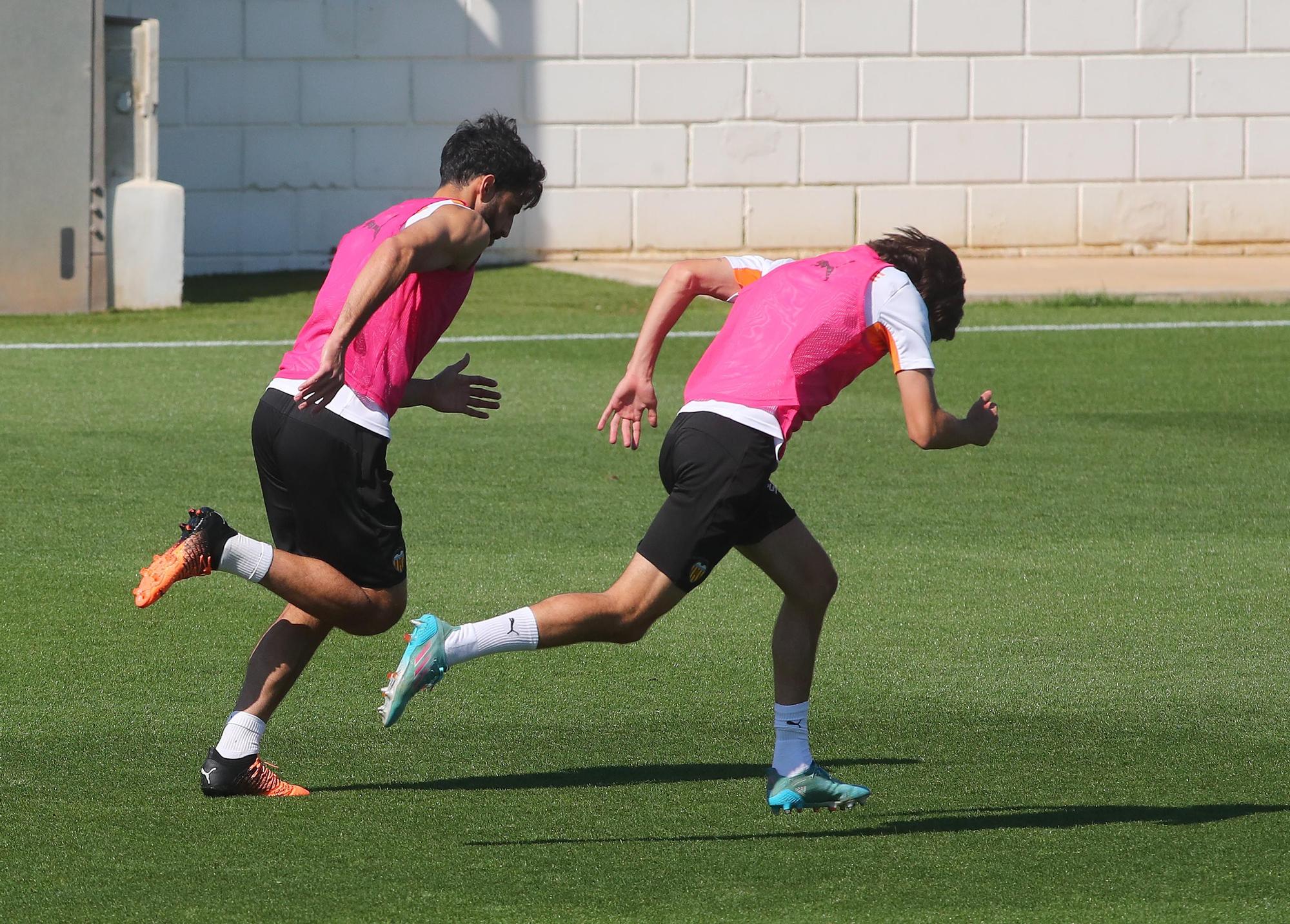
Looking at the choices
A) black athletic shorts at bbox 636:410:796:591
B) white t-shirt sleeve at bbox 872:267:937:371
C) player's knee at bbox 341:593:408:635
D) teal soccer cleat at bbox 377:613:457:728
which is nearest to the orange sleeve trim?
white t-shirt sleeve at bbox 872:267:937:371

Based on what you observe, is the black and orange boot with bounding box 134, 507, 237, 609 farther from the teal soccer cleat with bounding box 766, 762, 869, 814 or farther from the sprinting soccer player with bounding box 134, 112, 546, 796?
the teal soccer cleat with bounding box 766, 762, 869, 814

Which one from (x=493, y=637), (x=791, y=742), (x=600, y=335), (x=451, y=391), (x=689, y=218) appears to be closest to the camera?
(x=493, y=637)

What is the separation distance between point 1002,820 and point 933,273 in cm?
147

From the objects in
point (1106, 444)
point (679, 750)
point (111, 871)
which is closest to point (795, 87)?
point (1106, 444)

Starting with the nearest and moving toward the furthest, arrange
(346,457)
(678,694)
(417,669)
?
(417,669) → (346,457) → (678,694)

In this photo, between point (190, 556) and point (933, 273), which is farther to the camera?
point (933, 273)

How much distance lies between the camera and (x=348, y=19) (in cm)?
1898

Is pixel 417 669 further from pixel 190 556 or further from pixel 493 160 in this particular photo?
pixel 493 160

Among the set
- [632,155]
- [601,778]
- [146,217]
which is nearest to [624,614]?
[601,778]

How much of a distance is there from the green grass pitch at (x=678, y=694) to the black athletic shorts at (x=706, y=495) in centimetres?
70

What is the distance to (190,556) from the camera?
495 cm

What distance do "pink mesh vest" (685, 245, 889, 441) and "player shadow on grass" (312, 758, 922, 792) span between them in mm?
1079

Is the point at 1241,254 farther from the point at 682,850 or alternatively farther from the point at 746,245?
the point at 682,850

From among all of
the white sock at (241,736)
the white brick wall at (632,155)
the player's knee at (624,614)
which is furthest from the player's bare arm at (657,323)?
the white brick wall at (632,155)
